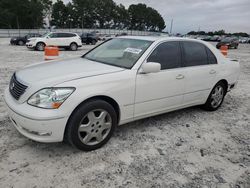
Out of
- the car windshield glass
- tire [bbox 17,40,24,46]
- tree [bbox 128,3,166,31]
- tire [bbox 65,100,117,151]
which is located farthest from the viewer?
tree [bbox 128,3,166,31]

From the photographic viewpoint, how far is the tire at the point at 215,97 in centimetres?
478

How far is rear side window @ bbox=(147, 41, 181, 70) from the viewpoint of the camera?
370 cm

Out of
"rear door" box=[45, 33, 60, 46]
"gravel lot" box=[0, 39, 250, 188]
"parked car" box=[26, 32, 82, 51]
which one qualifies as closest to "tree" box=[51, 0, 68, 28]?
"parked car" box=[26, 32, 82, 51]

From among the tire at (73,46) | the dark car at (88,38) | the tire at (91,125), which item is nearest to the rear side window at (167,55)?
the tire at (91,125)

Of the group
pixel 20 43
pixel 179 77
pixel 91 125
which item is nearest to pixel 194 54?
pixel 179 77

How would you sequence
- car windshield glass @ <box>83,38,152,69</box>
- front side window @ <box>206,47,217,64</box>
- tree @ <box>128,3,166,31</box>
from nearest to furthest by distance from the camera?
car windshield glass @ <box>83,38,152,69</box>
front side window @ <box>206,47,217,64</box>
tree @ <box>128,3,166,31</box>

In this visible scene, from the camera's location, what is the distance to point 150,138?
3.65 meters

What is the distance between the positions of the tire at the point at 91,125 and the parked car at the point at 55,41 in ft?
52.0

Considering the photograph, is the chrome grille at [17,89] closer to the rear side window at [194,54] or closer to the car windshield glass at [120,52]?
the car windshield glass at [120,52]

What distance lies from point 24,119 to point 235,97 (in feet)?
17.9

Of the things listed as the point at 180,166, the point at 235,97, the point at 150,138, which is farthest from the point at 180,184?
the point at 235,97

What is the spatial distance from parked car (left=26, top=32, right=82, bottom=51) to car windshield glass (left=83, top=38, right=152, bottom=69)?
14409mm

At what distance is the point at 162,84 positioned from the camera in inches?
145

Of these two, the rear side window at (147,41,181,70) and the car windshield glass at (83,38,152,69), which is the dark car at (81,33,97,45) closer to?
the car windshield glass at (83,38,152,69)
